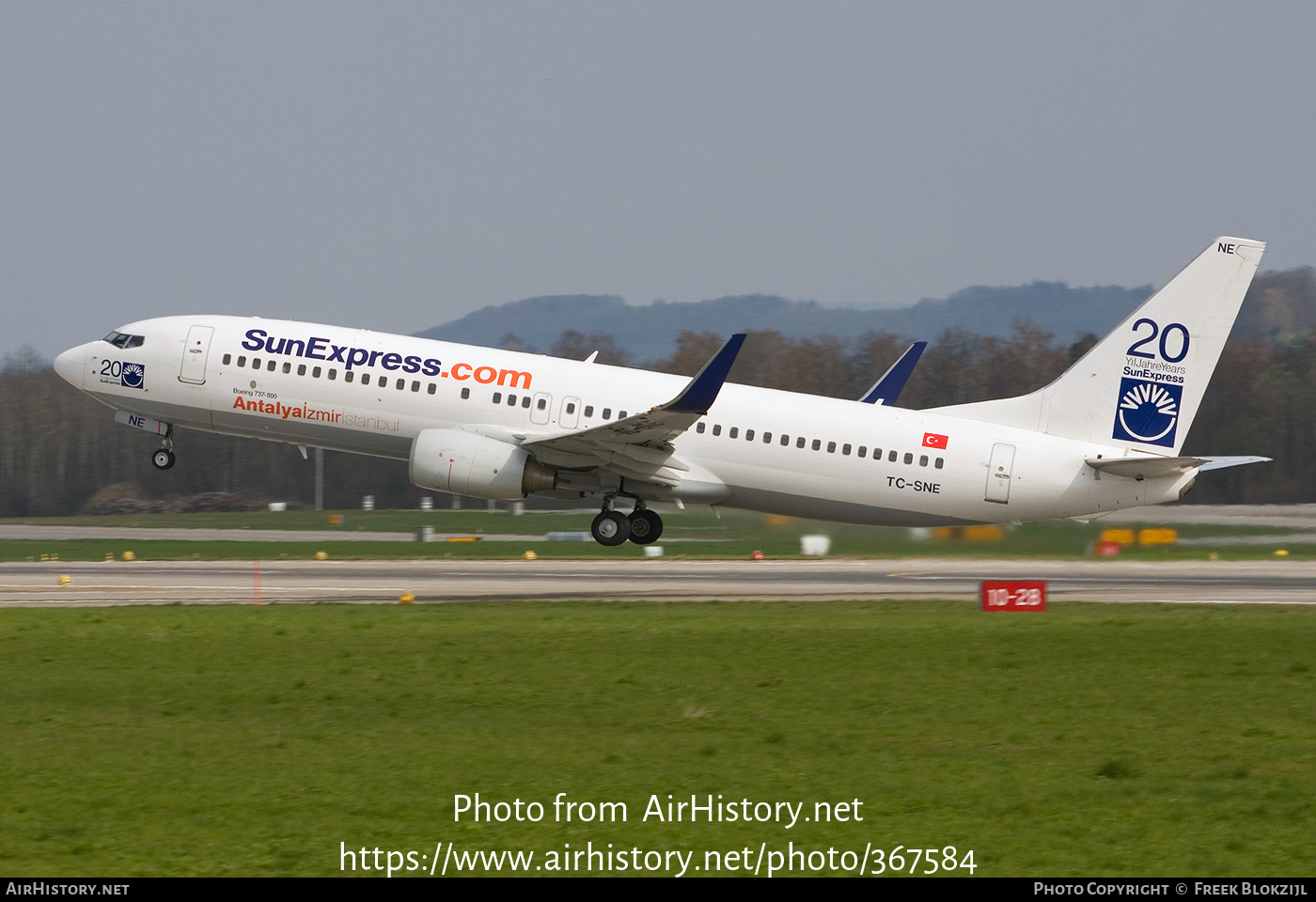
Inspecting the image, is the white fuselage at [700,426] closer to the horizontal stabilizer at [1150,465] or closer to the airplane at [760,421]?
the airplane at [760,421]

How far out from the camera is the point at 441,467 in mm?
33875

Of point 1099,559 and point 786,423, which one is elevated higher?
point 786,423

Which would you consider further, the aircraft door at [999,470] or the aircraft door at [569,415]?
the aircraft door at [569,415]

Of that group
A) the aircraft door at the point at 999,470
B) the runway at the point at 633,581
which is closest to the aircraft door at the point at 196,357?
the runway at the point at 633,581

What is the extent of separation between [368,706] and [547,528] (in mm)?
42028

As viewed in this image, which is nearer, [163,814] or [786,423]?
[163,814]

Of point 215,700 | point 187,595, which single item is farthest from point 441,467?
point 215,700

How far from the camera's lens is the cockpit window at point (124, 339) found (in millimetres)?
36906

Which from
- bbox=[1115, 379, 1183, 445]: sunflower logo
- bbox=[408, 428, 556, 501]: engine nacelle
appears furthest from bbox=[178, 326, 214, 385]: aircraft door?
bbox=[1115, 379, 1183, 445]: sunflower logo

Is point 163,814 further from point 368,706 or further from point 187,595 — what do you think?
point 187,595

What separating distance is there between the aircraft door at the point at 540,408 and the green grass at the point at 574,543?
4.51 metres
